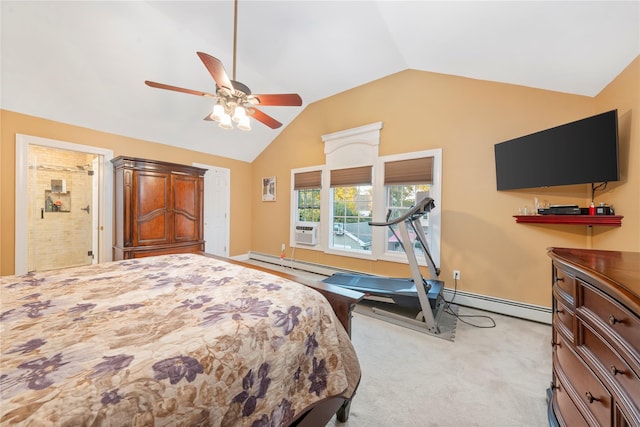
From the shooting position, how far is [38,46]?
2.56 meters

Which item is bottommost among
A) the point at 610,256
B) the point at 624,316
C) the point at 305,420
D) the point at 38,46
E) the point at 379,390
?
the point at 379,390

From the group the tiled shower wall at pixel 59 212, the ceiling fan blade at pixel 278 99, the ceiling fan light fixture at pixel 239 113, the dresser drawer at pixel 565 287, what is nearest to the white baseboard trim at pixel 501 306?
the dresser drawer at pixel 565 287

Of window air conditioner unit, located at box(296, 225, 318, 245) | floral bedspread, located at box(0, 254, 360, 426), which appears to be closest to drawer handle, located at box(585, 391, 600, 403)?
floral bedspread, located at box(0, 254, 360, 426)

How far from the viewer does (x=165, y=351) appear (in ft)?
2.55

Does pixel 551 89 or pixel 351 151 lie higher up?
pixel 551 89

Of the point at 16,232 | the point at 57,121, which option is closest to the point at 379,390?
the point at 16,232

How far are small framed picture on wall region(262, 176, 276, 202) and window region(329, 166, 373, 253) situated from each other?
1.58m

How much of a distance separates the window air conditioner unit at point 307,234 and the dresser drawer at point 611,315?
3.77 metres

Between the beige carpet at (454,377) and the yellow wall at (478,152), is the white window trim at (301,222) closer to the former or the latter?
the yellow wall at (478,152)

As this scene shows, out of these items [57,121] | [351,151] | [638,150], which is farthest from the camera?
[351,151]

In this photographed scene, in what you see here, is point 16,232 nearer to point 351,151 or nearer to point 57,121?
point 57,121

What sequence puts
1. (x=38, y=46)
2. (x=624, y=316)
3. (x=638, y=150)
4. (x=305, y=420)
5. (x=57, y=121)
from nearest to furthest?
1. (x=624, y=316)
2. (x=305, y=420)
3. (x=638, y=150)
4. (x=38, y=46)
5. (x=57, y=121)

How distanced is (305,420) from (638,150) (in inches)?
118

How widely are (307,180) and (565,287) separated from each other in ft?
13.1
